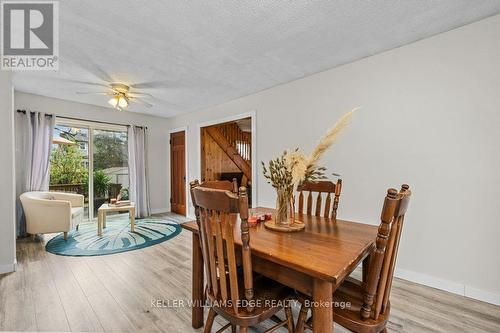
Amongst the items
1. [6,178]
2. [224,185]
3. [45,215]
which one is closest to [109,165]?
[45,215]

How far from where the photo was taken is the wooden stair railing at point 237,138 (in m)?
5.85

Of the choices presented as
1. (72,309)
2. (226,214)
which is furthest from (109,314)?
(226,214)

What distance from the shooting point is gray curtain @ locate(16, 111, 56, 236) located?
11.7ft

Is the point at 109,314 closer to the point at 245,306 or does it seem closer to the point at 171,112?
the point at 245,306

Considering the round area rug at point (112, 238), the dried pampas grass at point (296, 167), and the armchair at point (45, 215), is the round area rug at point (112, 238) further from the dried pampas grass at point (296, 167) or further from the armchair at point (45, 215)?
the dried pampas grass at point (296, 167)

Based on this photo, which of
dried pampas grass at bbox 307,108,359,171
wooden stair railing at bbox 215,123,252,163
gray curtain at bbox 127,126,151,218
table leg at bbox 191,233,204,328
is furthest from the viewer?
wooden stair railing at bbox 215,123,252,163

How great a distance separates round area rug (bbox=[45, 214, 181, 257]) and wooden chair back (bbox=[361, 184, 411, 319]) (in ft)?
10.1

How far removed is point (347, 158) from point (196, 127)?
327cm

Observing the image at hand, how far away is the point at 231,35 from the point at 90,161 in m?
4.12

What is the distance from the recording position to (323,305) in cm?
93

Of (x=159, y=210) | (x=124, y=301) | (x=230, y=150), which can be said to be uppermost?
(x=230, y=150)

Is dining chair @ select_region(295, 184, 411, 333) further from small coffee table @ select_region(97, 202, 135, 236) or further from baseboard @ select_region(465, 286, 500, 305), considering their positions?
small coffee table @ select_region(97, 202, 135, 236)

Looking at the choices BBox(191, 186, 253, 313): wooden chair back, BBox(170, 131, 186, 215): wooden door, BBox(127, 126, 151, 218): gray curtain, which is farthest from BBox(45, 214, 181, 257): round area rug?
BBox(191, 186, 253, 313): wooden chair back

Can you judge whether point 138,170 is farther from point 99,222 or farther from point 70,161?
point 99,222
